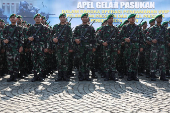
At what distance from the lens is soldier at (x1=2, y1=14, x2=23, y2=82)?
6.63m

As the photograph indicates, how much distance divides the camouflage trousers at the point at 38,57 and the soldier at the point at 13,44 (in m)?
0.48

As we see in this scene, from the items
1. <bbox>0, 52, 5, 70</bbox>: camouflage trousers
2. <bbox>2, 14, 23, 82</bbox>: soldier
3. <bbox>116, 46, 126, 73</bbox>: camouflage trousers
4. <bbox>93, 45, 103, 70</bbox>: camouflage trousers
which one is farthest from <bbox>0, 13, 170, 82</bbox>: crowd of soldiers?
<bbox>93, 45, 103, 70</bbox>: camouflage trousers

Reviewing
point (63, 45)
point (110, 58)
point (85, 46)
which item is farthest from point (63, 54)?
point (110, 58)

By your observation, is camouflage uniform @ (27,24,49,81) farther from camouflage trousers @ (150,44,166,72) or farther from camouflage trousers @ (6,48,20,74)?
camouflage trousers @ (150,44,166,72)

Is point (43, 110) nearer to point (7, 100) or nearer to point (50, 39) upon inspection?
point (7, 100)

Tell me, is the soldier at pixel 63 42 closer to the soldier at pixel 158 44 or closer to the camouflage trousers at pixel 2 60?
the camouflage trousers at pixel 2 60

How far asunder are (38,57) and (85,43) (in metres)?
1.77

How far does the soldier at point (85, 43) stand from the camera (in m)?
6.71

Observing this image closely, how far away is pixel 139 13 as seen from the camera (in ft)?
77.8

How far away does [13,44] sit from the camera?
6.66m

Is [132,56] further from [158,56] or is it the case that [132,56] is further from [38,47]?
[38,47]

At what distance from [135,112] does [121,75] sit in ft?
13.2

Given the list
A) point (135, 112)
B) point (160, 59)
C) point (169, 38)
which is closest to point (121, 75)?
point (160, 59)

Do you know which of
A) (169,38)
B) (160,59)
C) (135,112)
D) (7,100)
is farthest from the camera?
(169,38)
